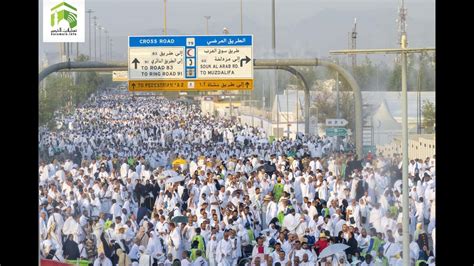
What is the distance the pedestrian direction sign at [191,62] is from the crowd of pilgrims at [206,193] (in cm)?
113

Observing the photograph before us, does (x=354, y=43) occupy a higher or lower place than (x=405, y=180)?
higher

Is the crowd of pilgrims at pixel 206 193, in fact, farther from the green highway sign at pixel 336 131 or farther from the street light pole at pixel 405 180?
the street light pole at pixel 405 180

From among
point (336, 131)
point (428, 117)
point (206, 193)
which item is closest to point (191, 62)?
point (206, 193)

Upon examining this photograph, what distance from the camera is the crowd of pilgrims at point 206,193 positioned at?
55.9 ft

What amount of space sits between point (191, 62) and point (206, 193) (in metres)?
2.53

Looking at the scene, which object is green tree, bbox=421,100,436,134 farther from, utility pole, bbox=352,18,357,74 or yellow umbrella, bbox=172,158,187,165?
yellow umbrella, bbox=172,158,187,165

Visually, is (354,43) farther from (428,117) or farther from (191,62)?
(191,62)

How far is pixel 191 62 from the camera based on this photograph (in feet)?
53.7

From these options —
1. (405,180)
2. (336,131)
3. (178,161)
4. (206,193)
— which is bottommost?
(206,193)

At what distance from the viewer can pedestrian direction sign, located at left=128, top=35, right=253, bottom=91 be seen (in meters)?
16.2

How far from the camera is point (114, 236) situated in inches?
685
